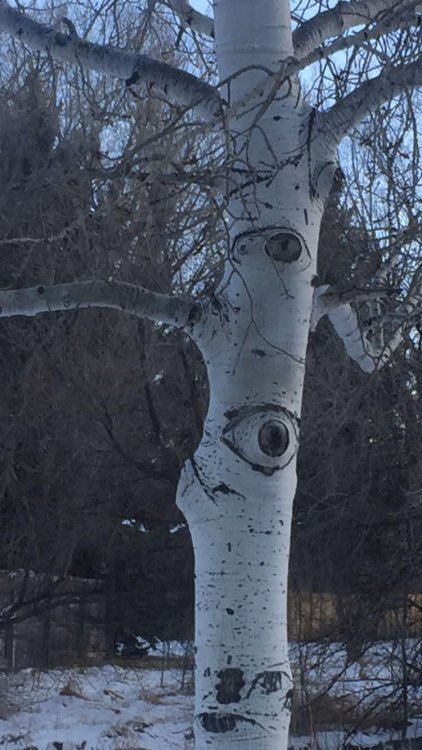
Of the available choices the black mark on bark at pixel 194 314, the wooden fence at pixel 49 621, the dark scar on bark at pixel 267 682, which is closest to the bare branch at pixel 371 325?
the black mark on bark at pixel 194 314

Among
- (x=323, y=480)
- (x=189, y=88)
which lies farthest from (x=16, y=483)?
(x=189, y=88)

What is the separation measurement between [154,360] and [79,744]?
383 cm

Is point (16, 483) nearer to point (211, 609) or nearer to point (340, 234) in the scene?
point (340, 234)

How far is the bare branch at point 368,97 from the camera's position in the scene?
3205 mm

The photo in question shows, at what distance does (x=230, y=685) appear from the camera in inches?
118

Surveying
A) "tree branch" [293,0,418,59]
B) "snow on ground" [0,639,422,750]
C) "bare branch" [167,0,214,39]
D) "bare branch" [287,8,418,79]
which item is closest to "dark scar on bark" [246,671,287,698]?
"bare branch" [287,8,418,79]

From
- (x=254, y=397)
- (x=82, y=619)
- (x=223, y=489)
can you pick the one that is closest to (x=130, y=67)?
(x=254, y=397)

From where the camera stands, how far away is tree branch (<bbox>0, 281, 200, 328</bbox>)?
11.3ft

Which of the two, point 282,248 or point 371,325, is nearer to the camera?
point 282,248

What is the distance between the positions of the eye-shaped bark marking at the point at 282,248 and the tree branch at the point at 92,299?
0.38m

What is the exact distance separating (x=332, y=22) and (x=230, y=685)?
2.47 meters

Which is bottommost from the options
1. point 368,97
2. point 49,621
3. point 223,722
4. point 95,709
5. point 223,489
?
point 223,722

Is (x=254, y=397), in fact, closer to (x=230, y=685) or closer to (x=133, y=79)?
(x=230, y=685)

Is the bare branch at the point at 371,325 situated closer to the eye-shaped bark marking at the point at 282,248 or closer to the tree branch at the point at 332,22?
the eye-shaped bark marking at the point at 282,248
